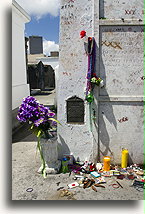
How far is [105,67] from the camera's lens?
4445 millimetres

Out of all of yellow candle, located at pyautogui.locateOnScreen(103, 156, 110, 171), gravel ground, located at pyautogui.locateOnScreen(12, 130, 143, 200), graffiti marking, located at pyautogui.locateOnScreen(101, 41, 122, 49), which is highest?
graffiti marking, located at pyautogui.locateOnScreen(101, 41, 122, 49)

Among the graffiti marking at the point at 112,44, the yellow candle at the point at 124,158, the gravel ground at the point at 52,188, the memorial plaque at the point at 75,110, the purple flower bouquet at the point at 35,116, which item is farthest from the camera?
the memorial plaque at the point at 75,110

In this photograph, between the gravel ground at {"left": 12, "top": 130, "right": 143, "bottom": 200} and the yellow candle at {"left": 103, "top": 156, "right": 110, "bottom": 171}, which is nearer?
the gravel ground at {"left": 12, "top": 130, "right": 143, "bottom": 200}

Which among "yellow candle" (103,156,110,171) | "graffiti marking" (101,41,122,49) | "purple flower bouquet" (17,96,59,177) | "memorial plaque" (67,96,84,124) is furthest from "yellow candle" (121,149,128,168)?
"graffiti marking" (101,41,122,49)

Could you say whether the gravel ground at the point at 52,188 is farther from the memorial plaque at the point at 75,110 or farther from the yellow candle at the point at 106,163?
the memorial plaque at the point at 75,110

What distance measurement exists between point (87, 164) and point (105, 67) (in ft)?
8.08

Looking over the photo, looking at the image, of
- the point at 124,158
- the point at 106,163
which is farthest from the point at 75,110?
the point at 124,158

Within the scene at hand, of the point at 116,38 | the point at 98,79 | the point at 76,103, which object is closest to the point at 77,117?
the point at 76,103

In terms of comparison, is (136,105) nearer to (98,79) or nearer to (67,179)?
(98,79)

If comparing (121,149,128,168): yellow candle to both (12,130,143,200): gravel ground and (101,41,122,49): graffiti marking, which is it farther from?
(101,41,122,49): graffiti marking

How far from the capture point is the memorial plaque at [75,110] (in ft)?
15.1

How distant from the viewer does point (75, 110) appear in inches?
183

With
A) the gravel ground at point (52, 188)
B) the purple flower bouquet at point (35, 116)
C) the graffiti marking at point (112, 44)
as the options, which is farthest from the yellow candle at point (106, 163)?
the graffiti marking at point (112, 44)

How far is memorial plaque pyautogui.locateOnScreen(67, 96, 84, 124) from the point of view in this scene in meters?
4.62
